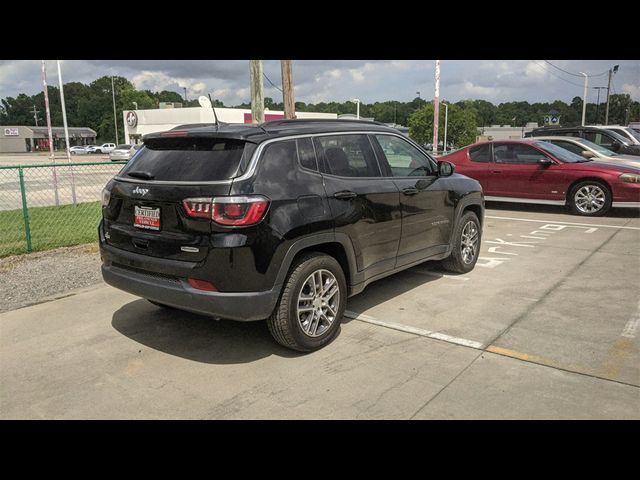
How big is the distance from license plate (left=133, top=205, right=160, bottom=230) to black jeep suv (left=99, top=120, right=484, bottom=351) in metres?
0.01

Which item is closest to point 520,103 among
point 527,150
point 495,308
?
point 527,150

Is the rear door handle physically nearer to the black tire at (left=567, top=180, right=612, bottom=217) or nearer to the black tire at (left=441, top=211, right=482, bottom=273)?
the black tire at (left=441, top=211, right=482, bottom=273)

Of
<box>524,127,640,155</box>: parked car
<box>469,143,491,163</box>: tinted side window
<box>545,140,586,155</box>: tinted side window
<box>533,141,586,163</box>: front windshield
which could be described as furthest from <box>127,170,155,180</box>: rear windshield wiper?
<box>524,127,640,155</box>: parked car

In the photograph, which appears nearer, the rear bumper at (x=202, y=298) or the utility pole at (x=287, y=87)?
the rear bumper at (x=202, y=298)

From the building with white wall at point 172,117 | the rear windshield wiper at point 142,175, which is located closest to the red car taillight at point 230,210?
the rear windshield wiper at point 142,175

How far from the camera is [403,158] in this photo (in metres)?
5.32

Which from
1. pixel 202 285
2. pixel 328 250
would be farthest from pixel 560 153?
pixel 202 285

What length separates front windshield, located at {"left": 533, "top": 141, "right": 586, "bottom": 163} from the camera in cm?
1084

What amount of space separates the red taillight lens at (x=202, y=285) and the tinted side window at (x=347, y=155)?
1383 millimetres

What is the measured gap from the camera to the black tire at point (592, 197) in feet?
33.8

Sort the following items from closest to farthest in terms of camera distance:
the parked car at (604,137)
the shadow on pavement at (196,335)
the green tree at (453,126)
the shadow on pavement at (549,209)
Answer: the shadow on pavement at (196,335) → the shadow on pavement at (549,209) → the parked car at (604,137) → the green tree at (453,126)

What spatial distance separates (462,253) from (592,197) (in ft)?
19.2

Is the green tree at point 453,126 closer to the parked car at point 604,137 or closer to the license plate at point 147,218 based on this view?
Answer: the parked car at point 604,137
